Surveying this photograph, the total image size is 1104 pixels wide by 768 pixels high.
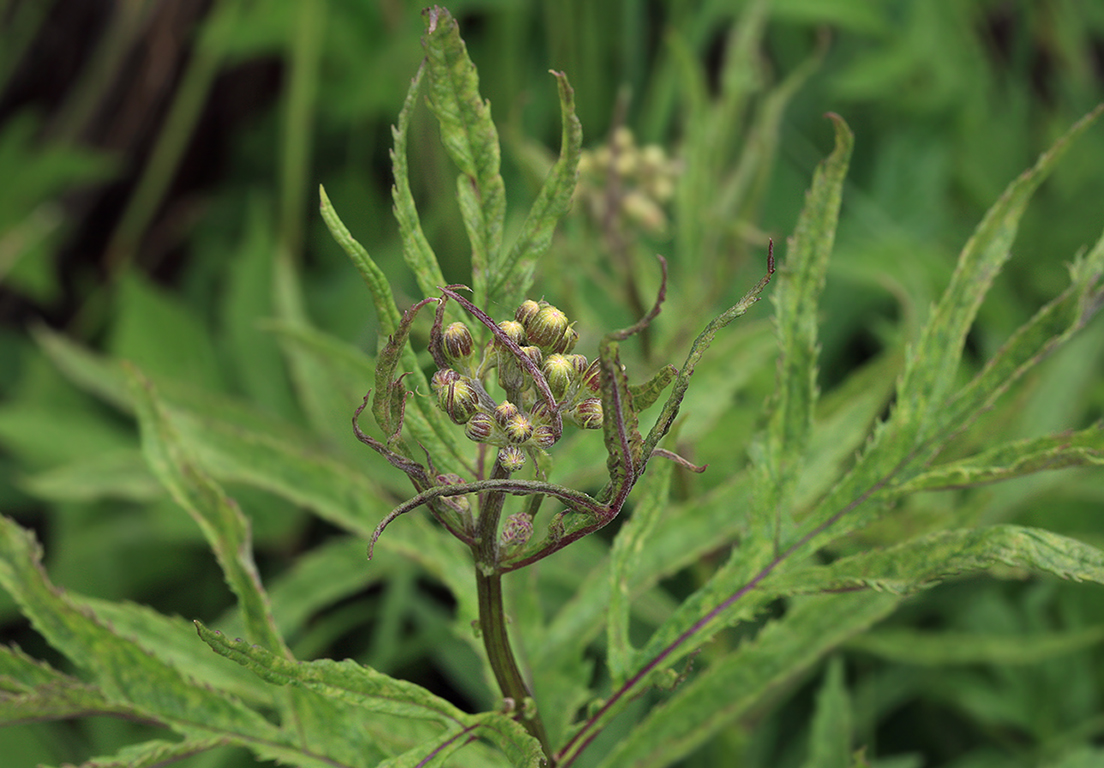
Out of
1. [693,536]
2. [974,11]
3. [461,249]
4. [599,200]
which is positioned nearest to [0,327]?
[461,249]

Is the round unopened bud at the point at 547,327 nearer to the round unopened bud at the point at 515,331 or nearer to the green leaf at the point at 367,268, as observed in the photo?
the round unopened bud at the point at 515,331

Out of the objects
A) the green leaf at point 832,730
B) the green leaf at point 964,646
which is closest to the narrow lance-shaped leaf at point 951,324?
the green leaf at point 832,730

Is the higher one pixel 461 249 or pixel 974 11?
pixel 974 11

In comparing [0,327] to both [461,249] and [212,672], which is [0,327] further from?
[212,672]

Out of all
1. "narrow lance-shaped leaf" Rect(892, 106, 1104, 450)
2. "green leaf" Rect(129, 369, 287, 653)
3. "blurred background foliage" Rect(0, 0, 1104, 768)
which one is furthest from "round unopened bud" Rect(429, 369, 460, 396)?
"blurred background foliage" Rect(0, 0, 1104, 768)

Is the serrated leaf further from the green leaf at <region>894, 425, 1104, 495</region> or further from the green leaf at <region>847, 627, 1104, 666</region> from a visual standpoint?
the green leaf at <region>894, 425, 1104, 495</region>

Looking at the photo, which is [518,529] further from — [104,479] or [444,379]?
[104,479]

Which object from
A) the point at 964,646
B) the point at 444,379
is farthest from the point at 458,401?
the point at 964,646
